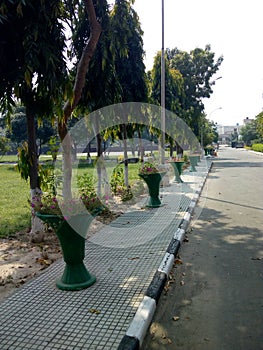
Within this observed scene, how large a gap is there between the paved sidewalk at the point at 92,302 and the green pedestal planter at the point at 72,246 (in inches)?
4.9

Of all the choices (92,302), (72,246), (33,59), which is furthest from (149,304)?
(33,59)

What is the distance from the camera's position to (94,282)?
14.9 ft

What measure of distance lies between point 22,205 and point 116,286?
23.3 feet

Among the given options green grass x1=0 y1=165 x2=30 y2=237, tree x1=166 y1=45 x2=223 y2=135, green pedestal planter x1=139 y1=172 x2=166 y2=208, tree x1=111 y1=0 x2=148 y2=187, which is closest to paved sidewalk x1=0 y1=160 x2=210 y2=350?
green grass x1=0 y1=165 x2=30 y2=237

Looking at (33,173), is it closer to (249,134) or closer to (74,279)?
(74,279)

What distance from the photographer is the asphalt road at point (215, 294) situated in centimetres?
335

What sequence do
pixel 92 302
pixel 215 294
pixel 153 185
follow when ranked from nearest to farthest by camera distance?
1. pixel 92 302
2. pixel 215 294
3. pixel 153 185

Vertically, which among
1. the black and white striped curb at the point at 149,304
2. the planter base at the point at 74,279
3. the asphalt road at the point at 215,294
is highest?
the planter base at the point at 74,279

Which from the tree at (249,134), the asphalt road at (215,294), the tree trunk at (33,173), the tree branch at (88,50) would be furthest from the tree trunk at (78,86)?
the tree at (249,134)

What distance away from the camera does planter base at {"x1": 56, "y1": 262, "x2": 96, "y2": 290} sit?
4.34m

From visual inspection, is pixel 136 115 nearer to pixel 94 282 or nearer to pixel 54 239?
pixel 54 239

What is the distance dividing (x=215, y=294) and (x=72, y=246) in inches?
75.5

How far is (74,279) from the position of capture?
14.4 feet

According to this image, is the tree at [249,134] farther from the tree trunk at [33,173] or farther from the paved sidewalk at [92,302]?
the tree trunk at [33,173]
